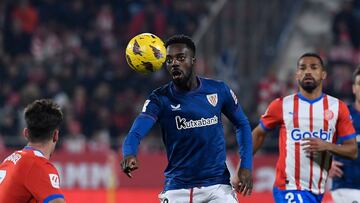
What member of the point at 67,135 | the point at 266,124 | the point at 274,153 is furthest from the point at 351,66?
the point at 266,124

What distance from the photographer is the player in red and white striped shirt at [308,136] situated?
7965mm

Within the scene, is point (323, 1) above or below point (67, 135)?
above

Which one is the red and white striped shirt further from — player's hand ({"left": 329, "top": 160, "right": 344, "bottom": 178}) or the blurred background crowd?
the blurred background crowd

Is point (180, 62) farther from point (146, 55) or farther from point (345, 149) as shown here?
point (345, 149)

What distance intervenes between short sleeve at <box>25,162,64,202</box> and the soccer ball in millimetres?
1434

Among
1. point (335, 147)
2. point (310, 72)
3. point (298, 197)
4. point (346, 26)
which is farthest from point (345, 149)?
point (346, 26)

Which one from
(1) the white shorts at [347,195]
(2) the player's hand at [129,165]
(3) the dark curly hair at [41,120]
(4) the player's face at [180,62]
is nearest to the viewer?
(3) the dark curly hair at [41,120]

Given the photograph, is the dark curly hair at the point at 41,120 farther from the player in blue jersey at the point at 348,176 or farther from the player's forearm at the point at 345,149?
the player in blue jersey at the point at 348,176

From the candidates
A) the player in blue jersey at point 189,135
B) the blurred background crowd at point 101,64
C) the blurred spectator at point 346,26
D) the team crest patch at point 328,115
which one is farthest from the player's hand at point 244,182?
the blurred spectator at point 346,26

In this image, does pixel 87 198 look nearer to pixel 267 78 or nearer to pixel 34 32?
pixel 267 78

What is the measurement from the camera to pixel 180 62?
708 centimetres

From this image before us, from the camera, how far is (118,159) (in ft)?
46.1

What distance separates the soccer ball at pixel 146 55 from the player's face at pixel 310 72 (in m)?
1.50

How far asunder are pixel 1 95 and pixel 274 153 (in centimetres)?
516
